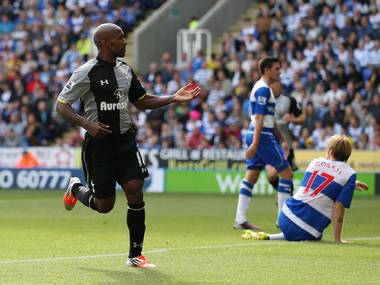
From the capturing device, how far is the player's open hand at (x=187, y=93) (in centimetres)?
1130

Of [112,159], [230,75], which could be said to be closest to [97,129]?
[112,159]

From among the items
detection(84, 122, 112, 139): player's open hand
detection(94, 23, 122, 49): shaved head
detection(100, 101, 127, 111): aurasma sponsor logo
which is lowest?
detection(84, 122, 112, 139): player's open hand

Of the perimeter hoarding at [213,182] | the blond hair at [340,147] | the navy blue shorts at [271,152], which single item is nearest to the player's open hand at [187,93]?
the blond hair at [340,147]

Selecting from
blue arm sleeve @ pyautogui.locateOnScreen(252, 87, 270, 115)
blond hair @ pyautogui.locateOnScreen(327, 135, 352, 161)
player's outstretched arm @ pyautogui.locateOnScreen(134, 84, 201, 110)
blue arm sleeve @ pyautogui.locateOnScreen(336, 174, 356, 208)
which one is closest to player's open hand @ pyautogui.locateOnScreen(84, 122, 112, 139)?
player's outstretched arm @ pyautogui.locateOnScreen(134, 84, 201, 110)

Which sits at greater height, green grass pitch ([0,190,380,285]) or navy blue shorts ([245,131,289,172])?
navy blue shorts ([245,131,289,172])

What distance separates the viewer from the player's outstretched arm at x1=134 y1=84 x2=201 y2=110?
37.3 ft

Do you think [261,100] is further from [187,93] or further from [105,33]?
[105,33]

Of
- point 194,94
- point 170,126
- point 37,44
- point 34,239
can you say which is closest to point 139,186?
point 194,94

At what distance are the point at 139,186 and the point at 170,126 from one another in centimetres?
1914

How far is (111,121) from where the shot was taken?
11188 millimetres

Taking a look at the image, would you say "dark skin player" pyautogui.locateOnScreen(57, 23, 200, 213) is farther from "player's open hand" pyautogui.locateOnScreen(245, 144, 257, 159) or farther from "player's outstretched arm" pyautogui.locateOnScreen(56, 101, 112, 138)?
"player's open hand" pyautogui.locateOnScreen(245, 144, 257, 159)

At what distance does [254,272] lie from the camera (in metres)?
10.6

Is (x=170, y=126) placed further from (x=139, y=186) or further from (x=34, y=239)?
(x=139, y=186)

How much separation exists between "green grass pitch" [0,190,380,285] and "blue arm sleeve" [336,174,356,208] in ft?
1.64
